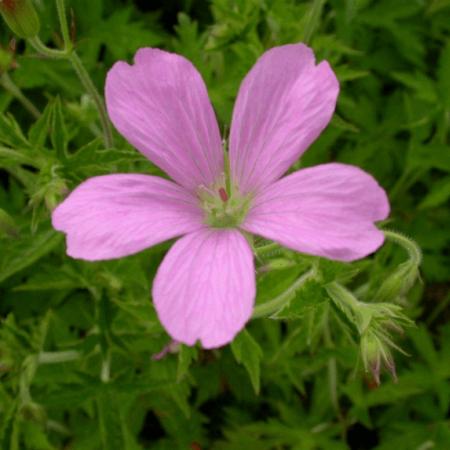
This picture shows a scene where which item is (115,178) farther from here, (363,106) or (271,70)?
(363,106)

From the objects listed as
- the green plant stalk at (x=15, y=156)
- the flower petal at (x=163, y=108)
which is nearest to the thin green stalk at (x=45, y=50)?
the green plant stalk at (x=15, y=156)

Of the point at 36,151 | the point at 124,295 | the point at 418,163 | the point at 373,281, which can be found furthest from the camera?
the point at 418,163

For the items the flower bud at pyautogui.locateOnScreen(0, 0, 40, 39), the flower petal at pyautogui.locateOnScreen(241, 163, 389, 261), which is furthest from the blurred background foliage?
the flower petal at pyautogui.locateOnScreen(241, 163, 389, 261)

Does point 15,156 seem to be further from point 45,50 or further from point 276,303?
point 276,303

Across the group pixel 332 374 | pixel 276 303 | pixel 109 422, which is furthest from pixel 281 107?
pixel 332 374

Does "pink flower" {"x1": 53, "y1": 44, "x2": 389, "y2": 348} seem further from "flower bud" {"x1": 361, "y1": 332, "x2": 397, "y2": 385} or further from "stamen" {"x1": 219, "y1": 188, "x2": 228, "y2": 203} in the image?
"flower bud" {"x1": 361, "y1": 332, "x2": 397, "y2": 385}

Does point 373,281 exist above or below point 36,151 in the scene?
below

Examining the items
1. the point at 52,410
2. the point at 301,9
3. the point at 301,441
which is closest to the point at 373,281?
the point at 301,441
